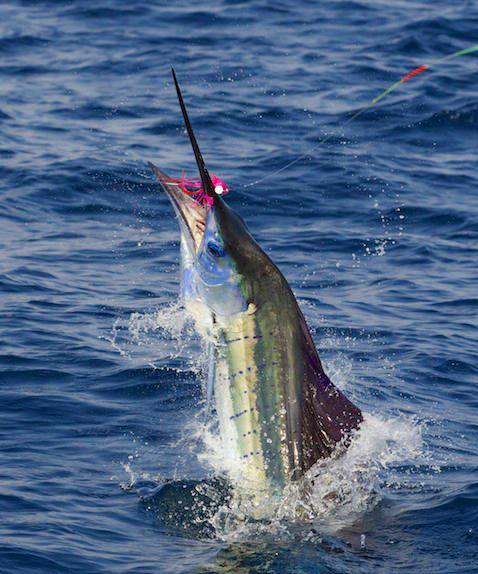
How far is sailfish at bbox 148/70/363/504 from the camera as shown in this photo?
5586 millimetres

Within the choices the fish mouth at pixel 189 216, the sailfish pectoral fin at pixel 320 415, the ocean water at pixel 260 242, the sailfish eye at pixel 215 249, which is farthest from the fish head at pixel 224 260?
the ocean water at pixel 260 242

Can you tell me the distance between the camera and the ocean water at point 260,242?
6.18 meters

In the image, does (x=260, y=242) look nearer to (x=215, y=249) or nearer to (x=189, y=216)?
(x=189, y=216)

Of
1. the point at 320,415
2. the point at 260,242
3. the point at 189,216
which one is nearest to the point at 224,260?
the point at 189,216

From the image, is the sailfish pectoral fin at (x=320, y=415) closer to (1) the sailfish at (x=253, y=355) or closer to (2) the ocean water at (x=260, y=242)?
(1) the sailfish at (x=253, y=355)

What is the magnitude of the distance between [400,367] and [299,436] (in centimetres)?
290

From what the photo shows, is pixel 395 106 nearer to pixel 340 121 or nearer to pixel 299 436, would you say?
pixel 340 121

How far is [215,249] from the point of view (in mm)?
5555

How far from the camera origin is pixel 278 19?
18.7m

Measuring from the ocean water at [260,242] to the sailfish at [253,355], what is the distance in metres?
0.27

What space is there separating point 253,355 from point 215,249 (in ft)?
1.85

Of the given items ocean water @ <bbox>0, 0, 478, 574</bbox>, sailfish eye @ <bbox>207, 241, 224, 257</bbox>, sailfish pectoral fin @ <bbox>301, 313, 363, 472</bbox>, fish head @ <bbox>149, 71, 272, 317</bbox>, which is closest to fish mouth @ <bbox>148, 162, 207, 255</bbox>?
fish head @ <bbox>149, 71, 272, 317</bbox>

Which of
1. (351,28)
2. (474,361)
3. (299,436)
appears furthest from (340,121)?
(299,436)

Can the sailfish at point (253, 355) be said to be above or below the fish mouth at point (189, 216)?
below
